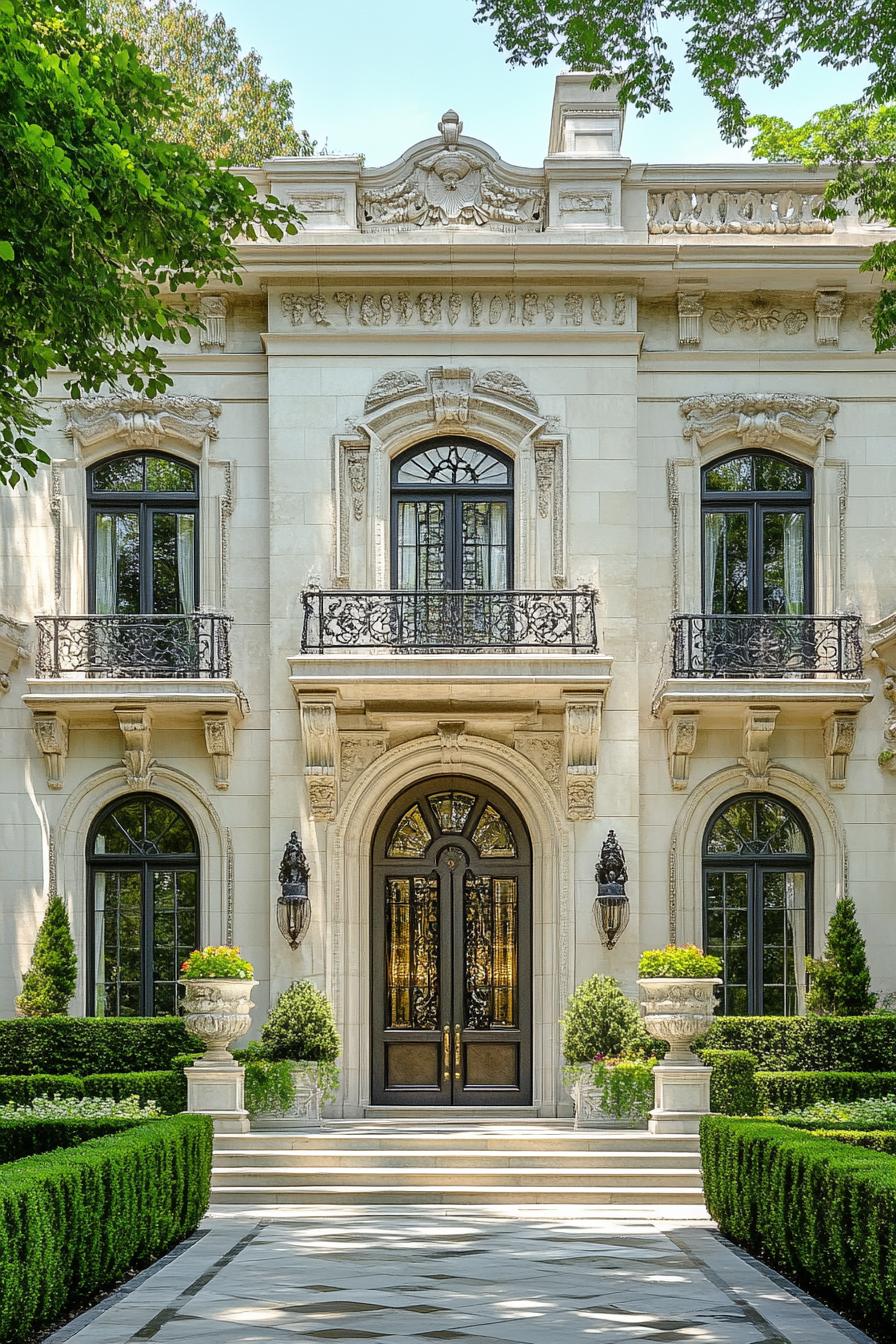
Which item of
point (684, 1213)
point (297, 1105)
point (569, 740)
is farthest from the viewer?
point (569, 740)

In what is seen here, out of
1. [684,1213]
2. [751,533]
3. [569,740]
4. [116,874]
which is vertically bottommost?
[684,1213]

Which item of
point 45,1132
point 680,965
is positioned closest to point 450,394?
point 680,965

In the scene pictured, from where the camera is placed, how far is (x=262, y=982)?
63.7 feet

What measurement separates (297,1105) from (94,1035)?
242 cm

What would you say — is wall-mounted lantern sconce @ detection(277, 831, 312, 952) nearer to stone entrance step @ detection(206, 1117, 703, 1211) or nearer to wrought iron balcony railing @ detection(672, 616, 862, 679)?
stone entrance step @ detection(206, 1117, 703, 1211)

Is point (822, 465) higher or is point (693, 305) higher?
point (693, 305)

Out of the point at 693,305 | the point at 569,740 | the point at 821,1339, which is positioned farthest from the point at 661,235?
the point at 821,1339

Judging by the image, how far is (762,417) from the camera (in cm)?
2022

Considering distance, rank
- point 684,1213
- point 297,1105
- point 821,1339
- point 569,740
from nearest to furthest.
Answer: point 821,1339 < point 684,1213 < point 297,1105 < point 569,740

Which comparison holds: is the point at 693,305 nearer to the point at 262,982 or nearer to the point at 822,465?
the point at 822,465

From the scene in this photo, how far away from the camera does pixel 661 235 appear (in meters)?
20.2

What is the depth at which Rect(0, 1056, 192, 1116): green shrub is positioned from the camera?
55.7 ft

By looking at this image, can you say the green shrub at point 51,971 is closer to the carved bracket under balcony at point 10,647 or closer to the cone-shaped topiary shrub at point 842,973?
the carved bracket under balcony at point 10,647

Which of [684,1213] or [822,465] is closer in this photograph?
[684,1213]
